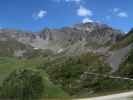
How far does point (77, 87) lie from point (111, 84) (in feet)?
41.0

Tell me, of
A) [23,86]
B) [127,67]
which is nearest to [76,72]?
[127,67]

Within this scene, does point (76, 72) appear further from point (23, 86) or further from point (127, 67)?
point (23, 86)

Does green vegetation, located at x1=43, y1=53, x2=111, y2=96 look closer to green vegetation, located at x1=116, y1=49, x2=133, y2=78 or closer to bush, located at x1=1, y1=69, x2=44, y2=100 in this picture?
green vegetation, located at x1=116, y1=49, x2=133, y2=78

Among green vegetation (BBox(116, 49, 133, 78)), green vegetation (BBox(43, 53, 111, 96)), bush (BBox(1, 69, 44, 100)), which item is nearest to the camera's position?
bush (BBox(1, 69, 44, 100))

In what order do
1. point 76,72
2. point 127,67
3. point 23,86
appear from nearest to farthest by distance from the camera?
point 23,86 < point 127,67 < point 76,72

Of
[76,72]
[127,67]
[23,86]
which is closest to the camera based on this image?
[23,86]

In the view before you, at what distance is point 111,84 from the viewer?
175 ft

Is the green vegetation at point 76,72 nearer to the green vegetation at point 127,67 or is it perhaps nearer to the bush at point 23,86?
the green vegetation at point 127,67

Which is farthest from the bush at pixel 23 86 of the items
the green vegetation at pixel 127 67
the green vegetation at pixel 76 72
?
the green vegetation at pixel 127 67

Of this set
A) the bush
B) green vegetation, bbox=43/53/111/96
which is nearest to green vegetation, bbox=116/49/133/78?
green vegetation, bbox=43/53/111/96

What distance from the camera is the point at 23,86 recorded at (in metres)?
29.9

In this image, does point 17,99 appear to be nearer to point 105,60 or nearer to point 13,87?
point 13,87

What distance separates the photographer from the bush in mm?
29181

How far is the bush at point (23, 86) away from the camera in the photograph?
2918cm
